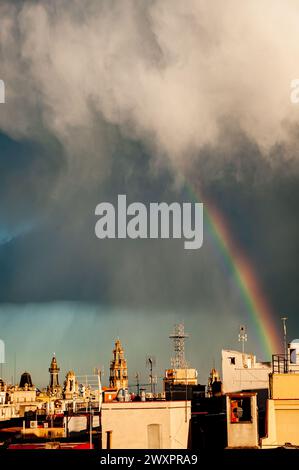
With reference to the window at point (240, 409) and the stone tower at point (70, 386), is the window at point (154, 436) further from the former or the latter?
the stone tower at point (70, 386)

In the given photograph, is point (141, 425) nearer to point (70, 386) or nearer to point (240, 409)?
point (240, 409)

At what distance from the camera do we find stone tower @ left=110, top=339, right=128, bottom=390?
162750 millimetres

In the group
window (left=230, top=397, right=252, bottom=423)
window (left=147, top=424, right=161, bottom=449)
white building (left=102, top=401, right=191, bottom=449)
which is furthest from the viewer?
white building (left=102, top=401, right=191, bottom=449)

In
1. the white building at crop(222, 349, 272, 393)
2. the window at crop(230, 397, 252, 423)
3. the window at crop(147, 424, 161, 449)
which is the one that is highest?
the white building at crop(222, 349, 272, 393)

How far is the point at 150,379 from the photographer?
255ft

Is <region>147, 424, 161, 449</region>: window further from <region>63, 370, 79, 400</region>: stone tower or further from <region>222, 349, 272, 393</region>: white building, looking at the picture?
<region>63, 370, 79, 400</region>: stone tower

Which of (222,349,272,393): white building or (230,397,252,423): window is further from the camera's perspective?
(222,349,272,393): white building

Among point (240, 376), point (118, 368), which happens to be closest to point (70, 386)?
point (118, 368)

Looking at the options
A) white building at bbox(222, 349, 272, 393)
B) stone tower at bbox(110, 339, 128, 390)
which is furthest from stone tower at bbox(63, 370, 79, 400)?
white building at bbox(222, 349, 272, 393)
